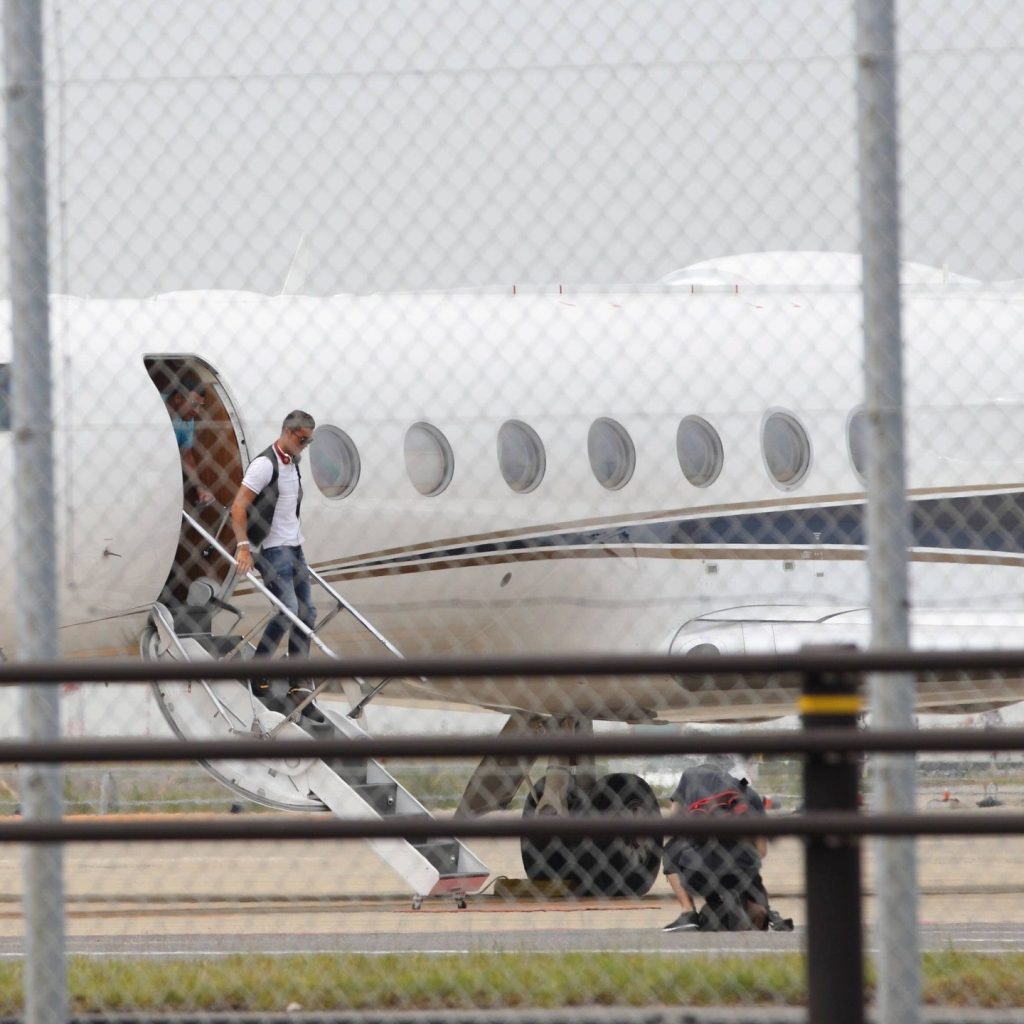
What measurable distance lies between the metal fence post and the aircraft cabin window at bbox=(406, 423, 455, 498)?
8.46 metres

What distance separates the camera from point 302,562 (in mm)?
10484

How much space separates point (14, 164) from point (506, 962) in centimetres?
318

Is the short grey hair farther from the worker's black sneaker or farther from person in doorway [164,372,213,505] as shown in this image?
the worker's black sneaker

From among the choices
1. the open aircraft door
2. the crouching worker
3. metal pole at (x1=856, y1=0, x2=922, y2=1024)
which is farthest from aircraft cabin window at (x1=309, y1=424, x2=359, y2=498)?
metal pole at (x1=856, y1=0, x2=922, y2=1024)

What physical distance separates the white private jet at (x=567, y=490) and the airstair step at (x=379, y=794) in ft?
4.21

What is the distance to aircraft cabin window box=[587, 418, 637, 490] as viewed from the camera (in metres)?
13.2

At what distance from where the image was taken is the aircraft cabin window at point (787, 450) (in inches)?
535

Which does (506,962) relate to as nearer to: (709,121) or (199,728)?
(709,121)


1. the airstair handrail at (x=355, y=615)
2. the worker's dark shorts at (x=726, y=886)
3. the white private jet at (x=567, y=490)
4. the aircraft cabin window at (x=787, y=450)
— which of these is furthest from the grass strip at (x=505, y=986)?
the aircraft cabin window at (x=787, y=450)

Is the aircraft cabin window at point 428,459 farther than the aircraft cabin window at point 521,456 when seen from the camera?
No

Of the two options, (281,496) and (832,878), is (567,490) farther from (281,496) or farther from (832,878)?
(832,878)

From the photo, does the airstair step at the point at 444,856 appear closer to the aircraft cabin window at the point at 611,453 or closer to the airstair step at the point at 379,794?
the airstair step at the point at 379,794

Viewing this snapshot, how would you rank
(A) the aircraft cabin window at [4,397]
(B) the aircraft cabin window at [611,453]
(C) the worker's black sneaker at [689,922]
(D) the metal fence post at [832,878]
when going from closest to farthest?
(D) the metal fence post at [832,878], (C) the worker's black sneaker at [689,922], (A) the aircraft cabin window at [4,397], (B) the aircraft cabin window at [611,453]

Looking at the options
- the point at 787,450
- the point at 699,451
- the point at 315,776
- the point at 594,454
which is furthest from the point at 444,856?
the point at 787,450
